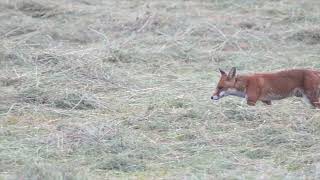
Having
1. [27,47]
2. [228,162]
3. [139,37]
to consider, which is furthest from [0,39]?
[228,162]

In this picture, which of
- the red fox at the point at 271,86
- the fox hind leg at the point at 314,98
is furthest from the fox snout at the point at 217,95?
the fox hind leg at the point at 314,98

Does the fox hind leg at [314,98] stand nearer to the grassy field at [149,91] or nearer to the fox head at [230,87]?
the grassy field at [149,91]

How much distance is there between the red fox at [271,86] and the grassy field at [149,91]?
5.4 inches

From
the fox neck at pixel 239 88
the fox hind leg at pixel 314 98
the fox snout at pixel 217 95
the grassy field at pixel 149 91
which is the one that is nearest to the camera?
the grassy field at pixel 149 91

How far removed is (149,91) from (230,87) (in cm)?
123

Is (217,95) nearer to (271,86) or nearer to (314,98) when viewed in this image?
(271,86)

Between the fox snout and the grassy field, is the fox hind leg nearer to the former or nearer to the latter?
the grassy field

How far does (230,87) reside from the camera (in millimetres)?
10133

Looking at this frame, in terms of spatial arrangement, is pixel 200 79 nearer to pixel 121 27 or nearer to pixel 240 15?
pixel 121 27

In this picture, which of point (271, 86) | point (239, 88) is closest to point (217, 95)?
point (239, 88)

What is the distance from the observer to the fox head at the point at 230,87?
10.1 metres

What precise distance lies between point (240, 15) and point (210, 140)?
27.6ft

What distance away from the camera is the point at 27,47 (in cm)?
1296

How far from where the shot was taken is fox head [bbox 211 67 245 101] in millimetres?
10125
